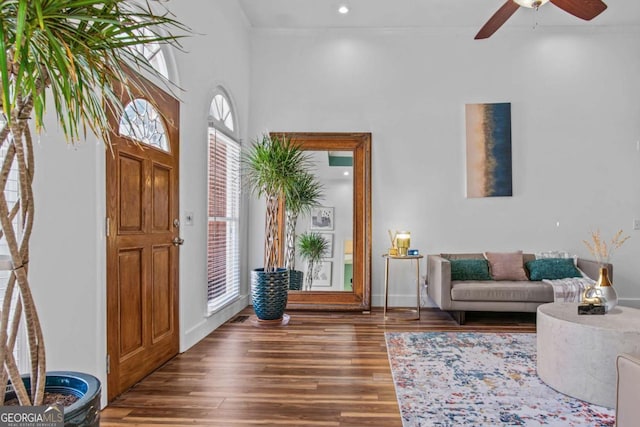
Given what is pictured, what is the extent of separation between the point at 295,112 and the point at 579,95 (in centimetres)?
356

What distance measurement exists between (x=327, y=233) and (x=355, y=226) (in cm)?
37

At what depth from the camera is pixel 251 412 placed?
2.48 metres

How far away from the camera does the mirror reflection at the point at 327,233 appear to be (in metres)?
5.28

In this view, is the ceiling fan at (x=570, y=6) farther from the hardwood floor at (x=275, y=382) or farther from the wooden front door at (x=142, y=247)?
the hardwood floor at (x=275, y=382)

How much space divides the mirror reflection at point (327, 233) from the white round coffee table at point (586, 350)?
2.73 m

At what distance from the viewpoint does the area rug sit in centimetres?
239

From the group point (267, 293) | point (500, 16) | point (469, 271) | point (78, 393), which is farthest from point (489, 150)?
point (78, 393)

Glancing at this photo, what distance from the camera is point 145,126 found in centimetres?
307

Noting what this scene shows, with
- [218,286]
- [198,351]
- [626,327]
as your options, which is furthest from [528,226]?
[198,351]

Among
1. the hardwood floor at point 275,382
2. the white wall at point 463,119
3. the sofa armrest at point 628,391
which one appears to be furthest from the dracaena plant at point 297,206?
the sofa armrest at point 628,391

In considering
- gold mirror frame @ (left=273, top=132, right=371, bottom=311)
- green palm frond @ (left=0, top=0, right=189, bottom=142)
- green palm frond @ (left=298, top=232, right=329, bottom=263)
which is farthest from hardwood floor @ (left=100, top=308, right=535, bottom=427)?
green palm frond @ (left=0, top=0, right=189, bottom=142)

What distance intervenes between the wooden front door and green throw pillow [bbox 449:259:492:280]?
305 cm

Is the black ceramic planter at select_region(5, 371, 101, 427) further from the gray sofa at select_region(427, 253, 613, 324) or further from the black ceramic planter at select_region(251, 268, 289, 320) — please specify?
the gray sofa at select_region(427, 253, 613, 324)

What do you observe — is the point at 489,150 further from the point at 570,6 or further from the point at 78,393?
the point at 78,393
